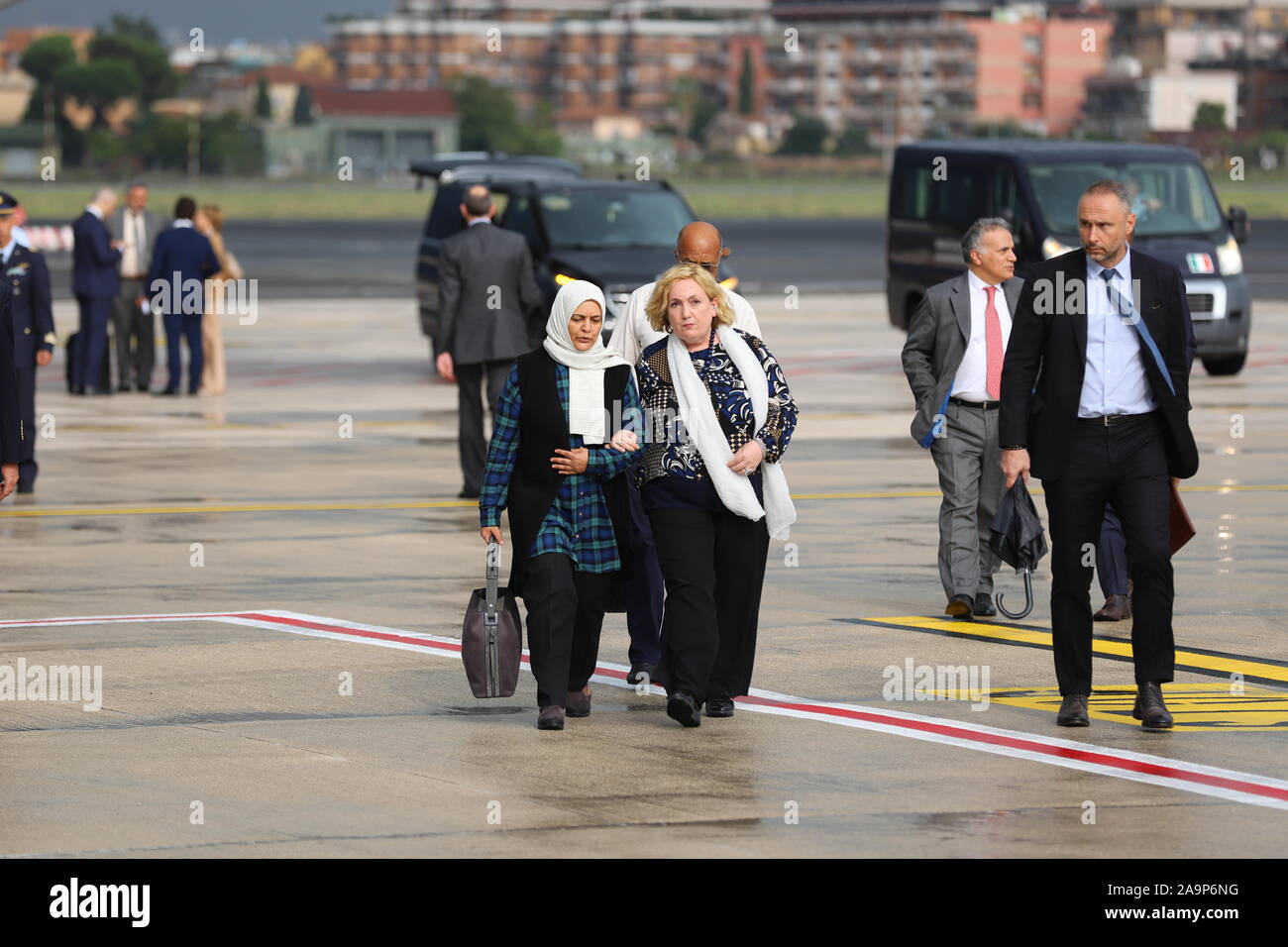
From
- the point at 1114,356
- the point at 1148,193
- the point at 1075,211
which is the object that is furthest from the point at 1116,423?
the point at 1148,193

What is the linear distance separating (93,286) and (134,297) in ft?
2.07

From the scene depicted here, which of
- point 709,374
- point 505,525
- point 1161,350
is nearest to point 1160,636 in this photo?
point 1161,350

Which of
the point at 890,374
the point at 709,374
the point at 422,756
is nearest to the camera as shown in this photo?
the point at 422,756

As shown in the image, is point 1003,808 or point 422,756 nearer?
point 1003,808

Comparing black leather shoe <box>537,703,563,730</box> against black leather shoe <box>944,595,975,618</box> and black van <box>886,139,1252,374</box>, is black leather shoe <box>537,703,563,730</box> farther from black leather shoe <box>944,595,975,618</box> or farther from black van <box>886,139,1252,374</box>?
black van <box>886,139,1252,374</box>

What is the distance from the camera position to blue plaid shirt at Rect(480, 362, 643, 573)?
8.93 meters

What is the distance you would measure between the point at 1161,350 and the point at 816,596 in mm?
3563

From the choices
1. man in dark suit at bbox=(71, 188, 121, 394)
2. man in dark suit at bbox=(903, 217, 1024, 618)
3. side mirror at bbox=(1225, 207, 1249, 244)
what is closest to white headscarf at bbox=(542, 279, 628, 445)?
man in dark suit at bbox=(903, 217, 1024, 618)

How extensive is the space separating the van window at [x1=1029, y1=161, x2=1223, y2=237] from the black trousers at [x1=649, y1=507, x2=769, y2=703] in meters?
15.7

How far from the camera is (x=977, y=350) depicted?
11.5m

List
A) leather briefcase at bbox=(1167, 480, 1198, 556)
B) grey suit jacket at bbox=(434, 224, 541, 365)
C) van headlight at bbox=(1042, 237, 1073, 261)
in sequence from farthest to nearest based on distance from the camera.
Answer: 1. van headlight at bbox=(1042, 237, 1073, 261)
2. grey suit jacket at bbox=(434, 224, 541, 365)
3. leather briefcase at bbox=(1167, 480, 1198, 556)
